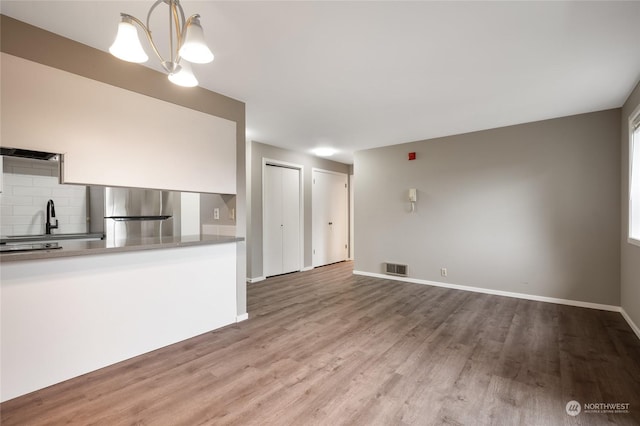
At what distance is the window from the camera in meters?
2.87

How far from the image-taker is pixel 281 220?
18.2 ft

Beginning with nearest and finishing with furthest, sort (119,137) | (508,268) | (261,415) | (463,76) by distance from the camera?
(261,415)
(119,137)
(463,76)
(508,268)

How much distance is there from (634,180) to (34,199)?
591 cm

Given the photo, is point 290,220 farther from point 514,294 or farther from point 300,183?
point 514,294

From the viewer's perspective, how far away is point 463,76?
264 centimetres

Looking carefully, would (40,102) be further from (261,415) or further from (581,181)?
(581,181)

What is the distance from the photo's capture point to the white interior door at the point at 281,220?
5.27 metres

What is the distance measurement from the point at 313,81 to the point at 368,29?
33.9 inches

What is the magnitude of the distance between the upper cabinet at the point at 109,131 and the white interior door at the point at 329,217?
3.42m

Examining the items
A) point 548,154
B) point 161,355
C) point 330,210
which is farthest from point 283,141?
point 548,154

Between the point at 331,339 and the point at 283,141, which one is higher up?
the point at 283,141

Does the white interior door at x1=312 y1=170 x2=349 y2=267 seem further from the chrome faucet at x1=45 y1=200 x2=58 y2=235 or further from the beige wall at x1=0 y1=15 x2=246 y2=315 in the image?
the chrome faucet at x1=45 y1=200 x2=58 y2=235

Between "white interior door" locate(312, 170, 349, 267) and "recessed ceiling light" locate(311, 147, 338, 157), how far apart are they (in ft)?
1.39

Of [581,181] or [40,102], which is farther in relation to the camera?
[581,181]
